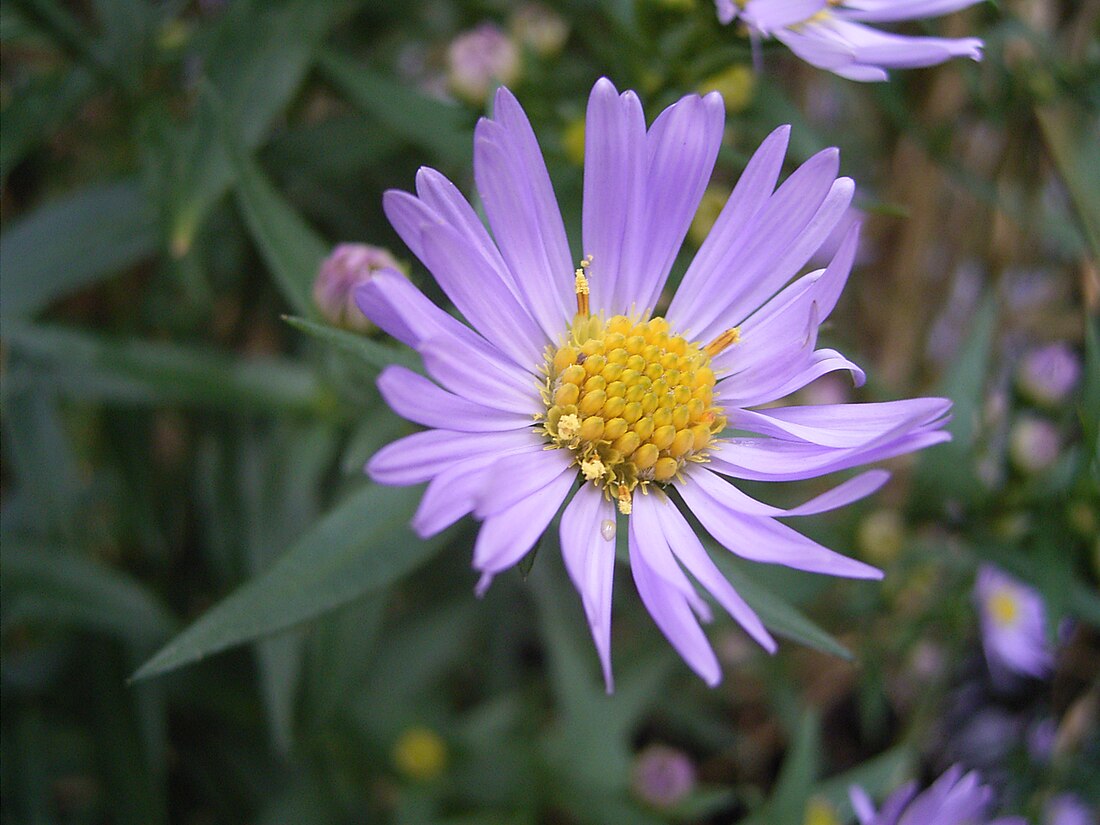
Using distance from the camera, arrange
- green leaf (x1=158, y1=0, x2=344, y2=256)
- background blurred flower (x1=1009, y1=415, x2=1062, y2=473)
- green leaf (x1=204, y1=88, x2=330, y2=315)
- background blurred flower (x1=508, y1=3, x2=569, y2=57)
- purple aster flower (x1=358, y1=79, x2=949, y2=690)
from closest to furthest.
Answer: purple aster flower (x1=358, y1=79, x2=949, y2=690)
green leaf (x1=204, y1=88, x2=330, y2=315)
green leaf (x1=158, y1=0, x2=344, y2=256)
background blurred flower (x1=1009, y1=415, x2=1062, y2=473)
background blurred flower (x1=508, y1=3, x2=569, y2=57)

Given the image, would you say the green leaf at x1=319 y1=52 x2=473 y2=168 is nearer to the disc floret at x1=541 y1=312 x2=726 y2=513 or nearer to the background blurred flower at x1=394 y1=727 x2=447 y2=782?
the disc floret at x1=541 y1=312 x2=726 y2=513

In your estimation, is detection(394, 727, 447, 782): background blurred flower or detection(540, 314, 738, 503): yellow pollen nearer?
detection(540, 314, 738, 503): yellow pollen

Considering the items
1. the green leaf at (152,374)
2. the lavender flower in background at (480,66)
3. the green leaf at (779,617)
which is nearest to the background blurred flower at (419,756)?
the green leaf at (152,374)

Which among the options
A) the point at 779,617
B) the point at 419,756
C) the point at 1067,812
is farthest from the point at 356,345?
the point at 1067,812

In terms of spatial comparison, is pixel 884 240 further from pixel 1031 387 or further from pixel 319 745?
pixel 319 745

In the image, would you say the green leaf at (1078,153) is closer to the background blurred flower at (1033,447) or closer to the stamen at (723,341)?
the background blurred flower at (1033,447)

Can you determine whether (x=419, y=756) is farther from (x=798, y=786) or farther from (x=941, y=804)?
(x=941, y=804)

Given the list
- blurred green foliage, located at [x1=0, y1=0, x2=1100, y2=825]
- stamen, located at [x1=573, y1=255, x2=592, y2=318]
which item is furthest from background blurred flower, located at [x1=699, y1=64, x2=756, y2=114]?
stamen, located at [x1=573, y1=255, x2=592, y2=318]
